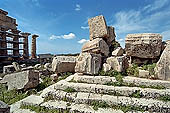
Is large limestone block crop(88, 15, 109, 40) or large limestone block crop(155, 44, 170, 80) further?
large limestone block crop(88, 15, 109, 40)

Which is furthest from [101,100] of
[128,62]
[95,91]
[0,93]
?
[0,93]

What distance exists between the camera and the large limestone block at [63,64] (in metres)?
6.69

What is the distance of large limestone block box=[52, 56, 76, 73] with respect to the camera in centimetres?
669

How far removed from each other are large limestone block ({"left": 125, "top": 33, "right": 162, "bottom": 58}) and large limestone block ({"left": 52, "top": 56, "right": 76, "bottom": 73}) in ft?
11.9

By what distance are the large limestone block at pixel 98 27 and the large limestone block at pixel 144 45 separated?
1537 millimetres

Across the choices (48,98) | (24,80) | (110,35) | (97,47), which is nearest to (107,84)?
(97,47)

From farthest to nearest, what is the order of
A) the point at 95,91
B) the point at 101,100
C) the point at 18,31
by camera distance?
the point at 18,31 < the point at 95,91 < the point at 101,100

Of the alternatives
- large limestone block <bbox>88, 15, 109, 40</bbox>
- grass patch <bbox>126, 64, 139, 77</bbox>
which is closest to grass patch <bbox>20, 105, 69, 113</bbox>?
grass patch <bbox>126, 64, 139, 77</bbox>

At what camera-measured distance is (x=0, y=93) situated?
5449 mm

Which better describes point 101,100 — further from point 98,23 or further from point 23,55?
point 23,55

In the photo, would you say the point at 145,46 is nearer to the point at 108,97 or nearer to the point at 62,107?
the point at 108,97

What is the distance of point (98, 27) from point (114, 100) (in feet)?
13.9

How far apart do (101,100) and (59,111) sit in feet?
4.61

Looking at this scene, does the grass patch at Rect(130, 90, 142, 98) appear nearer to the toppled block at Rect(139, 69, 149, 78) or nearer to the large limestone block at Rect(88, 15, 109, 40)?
the toppled block at Rect(139, 69, 149, 78)
